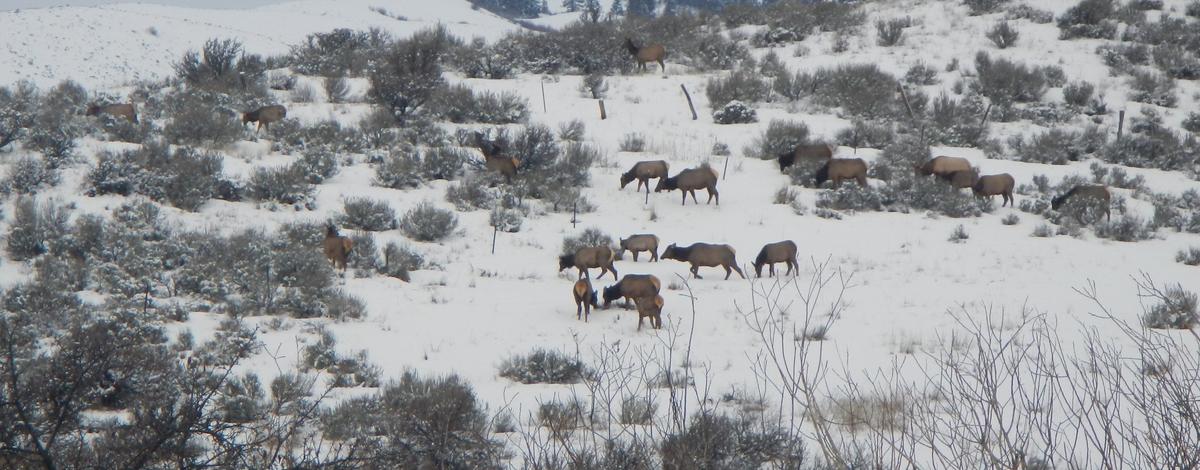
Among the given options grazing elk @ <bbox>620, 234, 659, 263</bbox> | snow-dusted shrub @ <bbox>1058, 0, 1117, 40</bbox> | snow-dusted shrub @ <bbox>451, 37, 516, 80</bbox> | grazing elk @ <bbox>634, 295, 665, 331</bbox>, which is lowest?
grazing elk @ <bbox>620, 234, 659, 263</bbox>

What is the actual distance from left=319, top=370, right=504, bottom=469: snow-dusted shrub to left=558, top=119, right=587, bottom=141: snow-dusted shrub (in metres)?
15.0

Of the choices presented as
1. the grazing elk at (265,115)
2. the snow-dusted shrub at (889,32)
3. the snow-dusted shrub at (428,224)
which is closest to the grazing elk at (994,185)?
the snow-dusted shrub at (428,224)

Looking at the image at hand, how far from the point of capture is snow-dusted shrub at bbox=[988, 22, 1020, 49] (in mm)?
32031

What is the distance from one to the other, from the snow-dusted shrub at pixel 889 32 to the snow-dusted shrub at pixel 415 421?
27.8 metres

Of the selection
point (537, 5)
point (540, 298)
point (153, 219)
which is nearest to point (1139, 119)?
point (540, 298)

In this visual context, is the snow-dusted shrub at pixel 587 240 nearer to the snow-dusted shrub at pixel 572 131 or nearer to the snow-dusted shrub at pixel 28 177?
the snow-dusted shrub at pixel 572 131

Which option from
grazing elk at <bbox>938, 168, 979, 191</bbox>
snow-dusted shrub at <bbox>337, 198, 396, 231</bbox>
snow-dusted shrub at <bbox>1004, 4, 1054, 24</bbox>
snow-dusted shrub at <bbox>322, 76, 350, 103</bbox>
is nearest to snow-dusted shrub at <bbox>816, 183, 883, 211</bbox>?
grazing elk at <bbox>938, 168, 979, 191</bbox>

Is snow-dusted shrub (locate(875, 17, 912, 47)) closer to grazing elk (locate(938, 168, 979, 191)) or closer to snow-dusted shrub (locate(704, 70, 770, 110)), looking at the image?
snow-dusted shrub (locate(704, 70, 770, 110))

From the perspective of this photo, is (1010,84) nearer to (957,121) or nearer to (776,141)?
(957,121)

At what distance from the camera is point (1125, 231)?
58.4 ft

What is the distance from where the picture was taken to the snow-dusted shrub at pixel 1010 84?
91.4ft

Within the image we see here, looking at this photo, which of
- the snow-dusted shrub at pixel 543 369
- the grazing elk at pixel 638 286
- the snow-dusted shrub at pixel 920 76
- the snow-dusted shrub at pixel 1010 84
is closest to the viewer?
the snow-dusted shrub at pixel 543 369

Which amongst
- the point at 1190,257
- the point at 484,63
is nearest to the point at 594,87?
the point at 484,63

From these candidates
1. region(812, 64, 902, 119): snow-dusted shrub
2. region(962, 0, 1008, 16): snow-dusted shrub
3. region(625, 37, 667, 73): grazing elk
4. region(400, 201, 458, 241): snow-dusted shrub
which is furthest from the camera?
region(962, 0, 1008, 16): snow-dusted shrub
